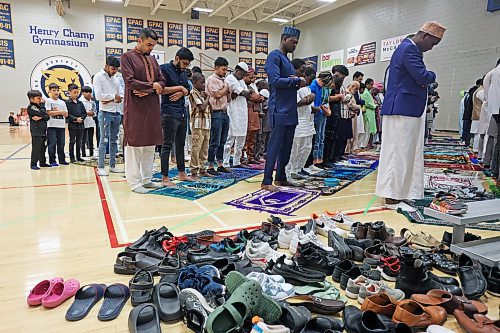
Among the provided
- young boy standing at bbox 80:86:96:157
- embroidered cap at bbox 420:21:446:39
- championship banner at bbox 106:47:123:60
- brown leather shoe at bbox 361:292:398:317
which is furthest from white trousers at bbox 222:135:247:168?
championship banner at bbox 106:47:123:60

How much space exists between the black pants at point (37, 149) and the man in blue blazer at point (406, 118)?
5.53 meters

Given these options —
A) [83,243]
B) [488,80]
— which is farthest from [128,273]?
[488,80]

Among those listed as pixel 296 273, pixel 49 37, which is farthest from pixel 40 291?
pixel 49 37

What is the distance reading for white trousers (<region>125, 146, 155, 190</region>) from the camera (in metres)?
4.44

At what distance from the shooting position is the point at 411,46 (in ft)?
11.7

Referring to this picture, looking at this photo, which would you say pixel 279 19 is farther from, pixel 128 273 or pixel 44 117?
pixel 128 273

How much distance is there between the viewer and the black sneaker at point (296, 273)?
6.77 feet

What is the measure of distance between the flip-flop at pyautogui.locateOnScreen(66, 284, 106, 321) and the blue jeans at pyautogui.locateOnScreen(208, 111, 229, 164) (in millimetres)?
3900

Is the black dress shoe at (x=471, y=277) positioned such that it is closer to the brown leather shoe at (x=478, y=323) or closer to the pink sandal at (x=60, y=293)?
the brown leather shoe at (x=478, y=323)

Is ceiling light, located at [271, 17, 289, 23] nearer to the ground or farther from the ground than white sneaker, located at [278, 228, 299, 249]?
farther from the ground

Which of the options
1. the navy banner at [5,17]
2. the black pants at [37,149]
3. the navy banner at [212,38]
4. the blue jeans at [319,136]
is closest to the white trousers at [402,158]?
the blue jeans at [319,136]

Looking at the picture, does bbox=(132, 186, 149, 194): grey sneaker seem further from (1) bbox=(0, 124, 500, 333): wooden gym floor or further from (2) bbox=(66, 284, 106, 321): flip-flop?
(2) bbox=(66, 284, 106, 321): flip-flop

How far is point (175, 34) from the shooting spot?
730 inches

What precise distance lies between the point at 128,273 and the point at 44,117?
484 cm
